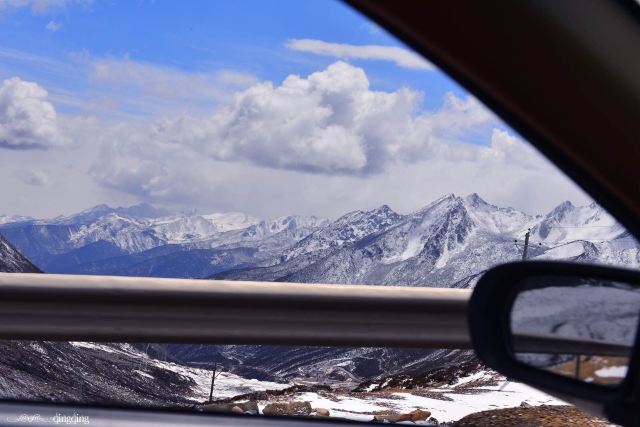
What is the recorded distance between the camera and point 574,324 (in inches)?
56.9

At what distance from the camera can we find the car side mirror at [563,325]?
55.3 inches

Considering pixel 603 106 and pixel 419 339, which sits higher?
pixel 603 106

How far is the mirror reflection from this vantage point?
1412 millimetres

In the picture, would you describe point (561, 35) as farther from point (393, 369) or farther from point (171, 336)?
point (393, 369)

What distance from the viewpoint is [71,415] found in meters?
2.14

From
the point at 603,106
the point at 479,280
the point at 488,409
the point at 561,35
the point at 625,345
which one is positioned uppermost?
the point at 561,35

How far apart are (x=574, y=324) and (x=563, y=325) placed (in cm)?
2

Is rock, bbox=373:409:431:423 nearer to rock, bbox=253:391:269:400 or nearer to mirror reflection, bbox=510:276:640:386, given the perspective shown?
rock, bbox=253:391:269:400

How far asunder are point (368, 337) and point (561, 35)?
8.59 feet

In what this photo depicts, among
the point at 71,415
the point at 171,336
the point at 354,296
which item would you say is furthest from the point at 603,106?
the point at 171,336

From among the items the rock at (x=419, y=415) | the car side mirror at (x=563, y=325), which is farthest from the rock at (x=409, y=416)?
the car side mirror at (x=563, y=325)

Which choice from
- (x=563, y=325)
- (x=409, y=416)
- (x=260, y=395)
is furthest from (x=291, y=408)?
(x=563, y=325)

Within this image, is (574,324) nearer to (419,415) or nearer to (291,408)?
(419,415)

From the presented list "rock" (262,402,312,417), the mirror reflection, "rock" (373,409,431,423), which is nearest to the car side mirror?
the mirror reflection
